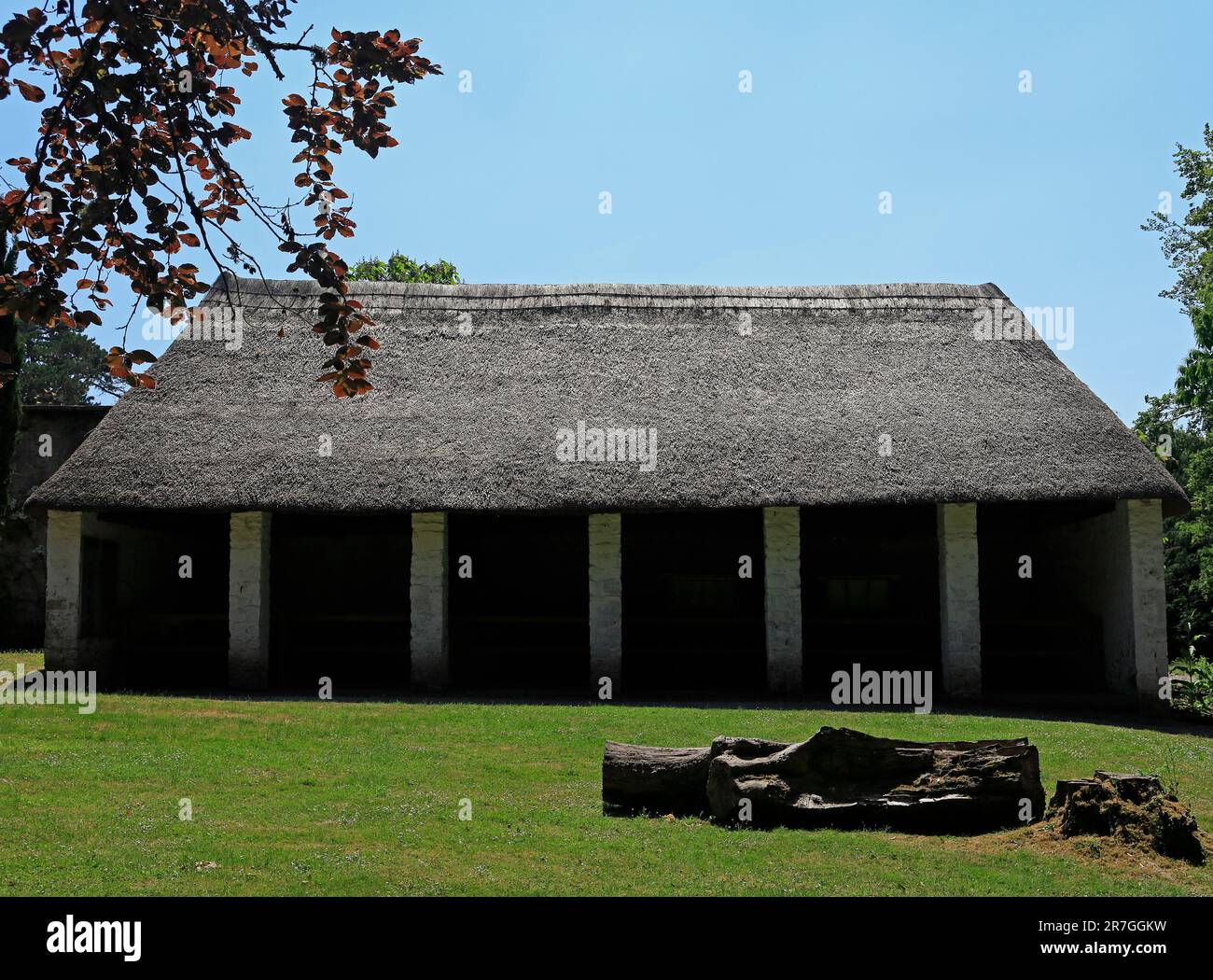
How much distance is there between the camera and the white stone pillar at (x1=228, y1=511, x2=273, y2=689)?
16250 mm

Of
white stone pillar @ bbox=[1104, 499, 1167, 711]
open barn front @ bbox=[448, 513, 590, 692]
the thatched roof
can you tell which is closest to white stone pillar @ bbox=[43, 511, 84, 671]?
the thatched roof

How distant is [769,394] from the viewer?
17656 mm

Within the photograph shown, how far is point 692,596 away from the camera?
19.8 meters

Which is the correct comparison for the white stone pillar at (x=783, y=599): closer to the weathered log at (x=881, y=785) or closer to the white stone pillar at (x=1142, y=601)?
the white stone pillar at (x=1142, y=601)

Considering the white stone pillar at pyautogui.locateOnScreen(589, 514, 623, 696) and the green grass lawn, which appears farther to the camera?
the white stone pillar at pyautogui.locateOnScreen(589, 514, 623, 696)

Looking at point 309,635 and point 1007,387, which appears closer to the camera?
point 1007,387

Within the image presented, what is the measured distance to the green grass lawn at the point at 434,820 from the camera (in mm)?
6770

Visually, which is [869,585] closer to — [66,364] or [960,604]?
[960,604]

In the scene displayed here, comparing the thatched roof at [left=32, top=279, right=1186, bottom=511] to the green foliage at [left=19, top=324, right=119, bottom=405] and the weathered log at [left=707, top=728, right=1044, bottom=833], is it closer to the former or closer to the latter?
the weathered log at [left=707, top=728, right=1044, bottom=833]

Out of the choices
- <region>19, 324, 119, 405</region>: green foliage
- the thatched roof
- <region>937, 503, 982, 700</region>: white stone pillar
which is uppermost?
<region>19, 324, 119, 405</region>: green foliage

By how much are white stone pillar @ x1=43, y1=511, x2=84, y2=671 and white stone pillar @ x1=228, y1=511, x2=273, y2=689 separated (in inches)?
81.0
